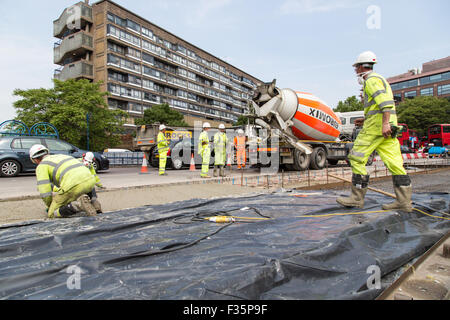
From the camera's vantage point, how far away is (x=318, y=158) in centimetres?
1069

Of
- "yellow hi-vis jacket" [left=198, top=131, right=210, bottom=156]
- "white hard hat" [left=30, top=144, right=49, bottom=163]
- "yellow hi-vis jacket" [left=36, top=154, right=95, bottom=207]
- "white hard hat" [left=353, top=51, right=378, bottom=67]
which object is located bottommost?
"yellow hi-vis jacket" [left=36, top=154, right=95, bottom=207]

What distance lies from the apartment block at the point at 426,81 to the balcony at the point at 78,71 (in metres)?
65.3

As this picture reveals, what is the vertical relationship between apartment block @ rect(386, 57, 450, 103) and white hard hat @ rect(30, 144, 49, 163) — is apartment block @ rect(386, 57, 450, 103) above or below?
above

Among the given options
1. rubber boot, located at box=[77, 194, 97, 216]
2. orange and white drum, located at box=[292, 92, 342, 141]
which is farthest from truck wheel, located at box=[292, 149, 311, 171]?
rubber boot, located at box=[77, 194, 97, 216]

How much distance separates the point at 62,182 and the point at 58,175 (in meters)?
0.14

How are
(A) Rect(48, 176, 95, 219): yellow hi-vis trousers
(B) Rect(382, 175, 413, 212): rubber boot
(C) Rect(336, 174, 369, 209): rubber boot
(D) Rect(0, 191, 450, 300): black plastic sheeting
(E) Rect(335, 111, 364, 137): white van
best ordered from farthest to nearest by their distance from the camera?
1. (E) Rect(335, 111, 364, 137): white van
2. (A) Rect(48, 176, 95, 219): yellow hi-vis trousers
3. (C) Rect(336, 174, 369, 209): rubber boot
4. (B) Rect(382, 175, 413, 212): rubber boot
5. (D) Rect(0, 191, 450, 300): black plastic sheeting

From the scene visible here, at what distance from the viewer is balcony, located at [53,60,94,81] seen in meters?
39.8

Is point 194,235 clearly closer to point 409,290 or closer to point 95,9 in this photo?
point 409,290

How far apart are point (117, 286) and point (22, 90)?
25.0 m

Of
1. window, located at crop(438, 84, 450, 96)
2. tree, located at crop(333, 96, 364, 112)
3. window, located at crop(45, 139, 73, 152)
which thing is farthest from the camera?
window, located at crop(438, 84, 450, 96)

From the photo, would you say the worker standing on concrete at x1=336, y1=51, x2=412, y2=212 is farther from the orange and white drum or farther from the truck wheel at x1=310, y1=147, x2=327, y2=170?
the truck wheel at x1=310, y1=147, x2=327, y2=170

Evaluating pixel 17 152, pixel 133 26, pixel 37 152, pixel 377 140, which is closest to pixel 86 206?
pixel 37 152

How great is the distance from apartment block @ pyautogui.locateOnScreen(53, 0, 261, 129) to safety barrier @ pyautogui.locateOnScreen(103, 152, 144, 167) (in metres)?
23.1
